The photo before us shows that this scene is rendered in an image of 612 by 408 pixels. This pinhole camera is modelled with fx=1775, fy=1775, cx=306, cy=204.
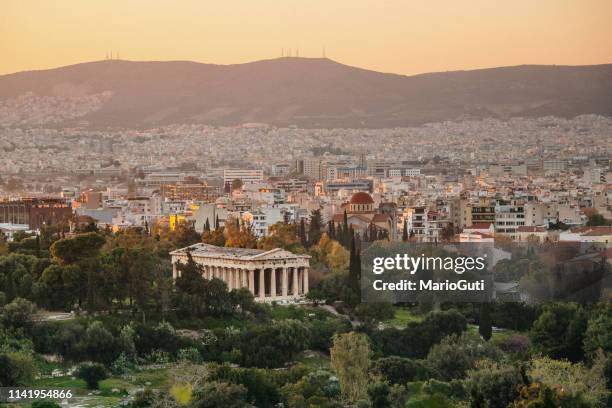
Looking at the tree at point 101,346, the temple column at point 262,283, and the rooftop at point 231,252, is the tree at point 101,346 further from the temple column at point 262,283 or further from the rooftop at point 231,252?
the rooftop at point 231,252

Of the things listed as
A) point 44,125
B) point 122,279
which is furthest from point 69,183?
point 122,279

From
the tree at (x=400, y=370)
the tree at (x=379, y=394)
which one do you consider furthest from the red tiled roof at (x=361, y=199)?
the tree at (x=379, y=394)

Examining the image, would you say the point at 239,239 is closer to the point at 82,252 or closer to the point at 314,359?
the point at 82,252

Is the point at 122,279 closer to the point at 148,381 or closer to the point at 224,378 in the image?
the point at 148,381

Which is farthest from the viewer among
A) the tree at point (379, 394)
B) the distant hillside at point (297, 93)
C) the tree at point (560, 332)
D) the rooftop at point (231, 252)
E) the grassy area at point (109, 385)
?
the distant hillside at point (297, 93)

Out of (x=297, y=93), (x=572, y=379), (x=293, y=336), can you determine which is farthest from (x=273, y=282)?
(x=297, y=93)

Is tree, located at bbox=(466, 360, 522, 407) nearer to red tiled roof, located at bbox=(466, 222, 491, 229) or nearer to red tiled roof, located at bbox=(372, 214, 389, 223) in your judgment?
red tiled roof, located at bbox=(466, 222, 491, 229)
